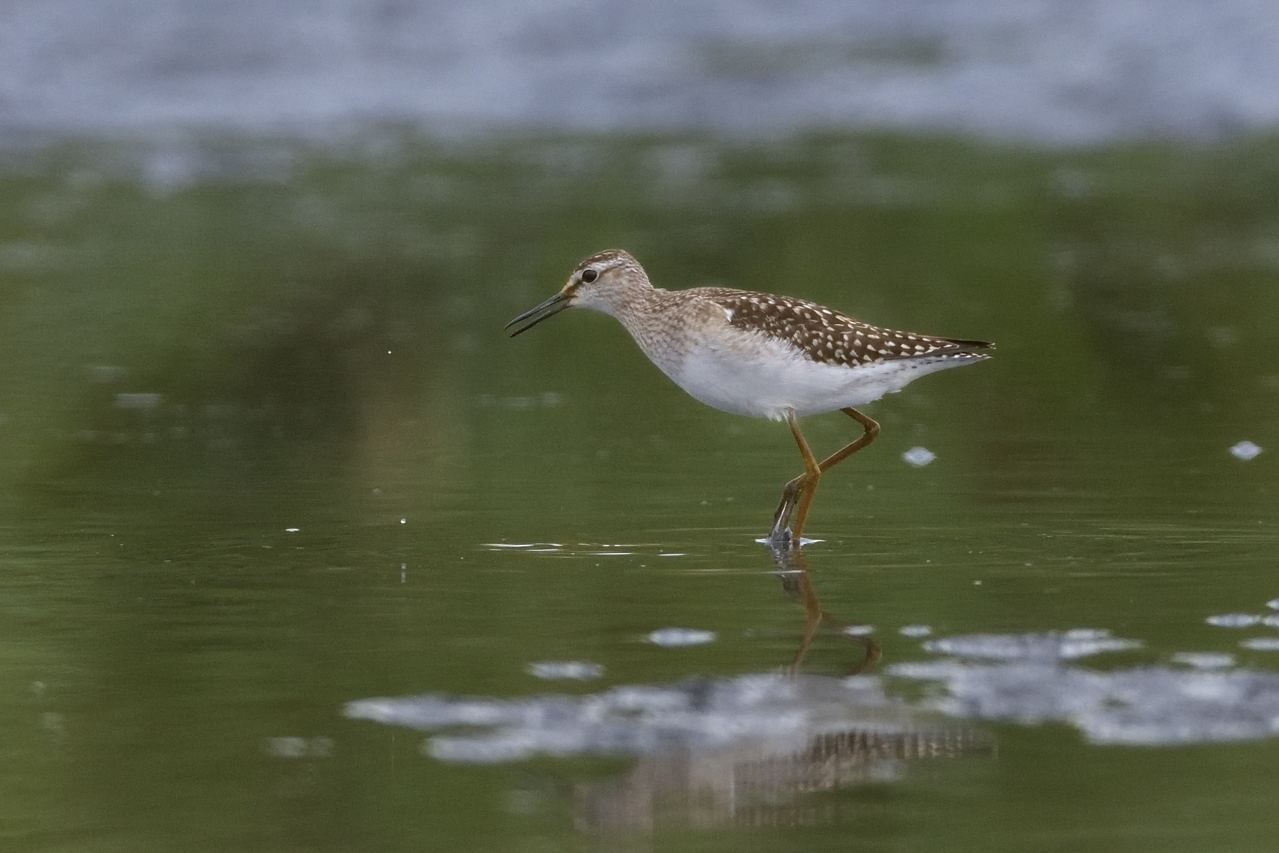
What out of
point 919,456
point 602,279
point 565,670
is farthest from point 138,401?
point 565,670

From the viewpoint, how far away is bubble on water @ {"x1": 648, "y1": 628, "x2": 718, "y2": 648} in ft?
20.0

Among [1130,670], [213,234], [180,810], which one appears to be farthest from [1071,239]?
[180,810]

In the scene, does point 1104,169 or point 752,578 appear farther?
point 1104,169

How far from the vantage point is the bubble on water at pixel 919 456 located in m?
9.29

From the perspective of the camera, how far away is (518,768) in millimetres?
4961

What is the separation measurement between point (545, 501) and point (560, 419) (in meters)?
1.98

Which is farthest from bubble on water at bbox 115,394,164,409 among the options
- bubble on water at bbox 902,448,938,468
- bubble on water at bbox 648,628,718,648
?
bubble on water at bbox 648,628,718,648

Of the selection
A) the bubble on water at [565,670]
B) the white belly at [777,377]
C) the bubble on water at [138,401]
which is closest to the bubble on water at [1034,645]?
the bubble on water at [565,670]

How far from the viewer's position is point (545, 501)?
852 centimetres

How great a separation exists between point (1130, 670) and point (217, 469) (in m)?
4.78

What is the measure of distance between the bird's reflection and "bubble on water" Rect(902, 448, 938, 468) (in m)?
3.79

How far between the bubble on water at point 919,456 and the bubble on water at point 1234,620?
305 centimetres

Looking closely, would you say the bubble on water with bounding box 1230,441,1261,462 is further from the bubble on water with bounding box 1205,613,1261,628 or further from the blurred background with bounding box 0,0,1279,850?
the bubble on water with bounding box 1205,613,1261,628

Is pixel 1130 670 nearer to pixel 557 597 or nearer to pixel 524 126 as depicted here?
pixel 557 597
